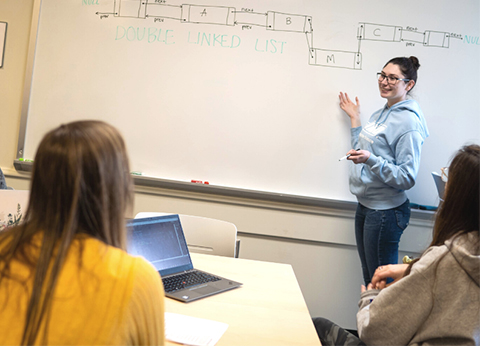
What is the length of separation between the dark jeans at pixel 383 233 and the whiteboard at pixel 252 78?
377 millimetres

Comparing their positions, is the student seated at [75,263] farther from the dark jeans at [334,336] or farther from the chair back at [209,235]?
the chair back at [209,235]

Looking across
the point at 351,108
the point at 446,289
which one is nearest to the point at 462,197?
the point at 446,289

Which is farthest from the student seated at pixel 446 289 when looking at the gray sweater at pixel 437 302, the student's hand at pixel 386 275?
the student's hand at pixel 386 275

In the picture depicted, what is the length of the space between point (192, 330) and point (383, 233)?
1.48m

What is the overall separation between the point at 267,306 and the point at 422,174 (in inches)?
68.9

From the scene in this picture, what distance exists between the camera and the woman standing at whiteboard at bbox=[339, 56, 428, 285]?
6.90 ft

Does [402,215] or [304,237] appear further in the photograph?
[304,237]

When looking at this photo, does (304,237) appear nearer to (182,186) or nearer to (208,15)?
(182,186)

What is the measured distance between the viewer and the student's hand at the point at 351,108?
2.49 meters

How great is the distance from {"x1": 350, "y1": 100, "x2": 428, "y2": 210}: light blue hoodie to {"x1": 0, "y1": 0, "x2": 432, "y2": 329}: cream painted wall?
38 cm

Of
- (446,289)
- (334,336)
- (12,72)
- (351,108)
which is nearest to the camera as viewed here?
(446,289)

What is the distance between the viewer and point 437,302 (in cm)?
101

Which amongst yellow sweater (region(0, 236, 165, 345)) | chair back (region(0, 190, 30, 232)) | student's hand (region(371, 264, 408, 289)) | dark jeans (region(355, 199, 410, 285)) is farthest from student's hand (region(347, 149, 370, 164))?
yellow sweater (region(0, 236, 165, 345))

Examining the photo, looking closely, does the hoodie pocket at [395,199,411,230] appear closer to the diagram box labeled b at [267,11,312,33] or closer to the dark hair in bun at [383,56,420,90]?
the dark hair in bun at [383,56,420,90]
